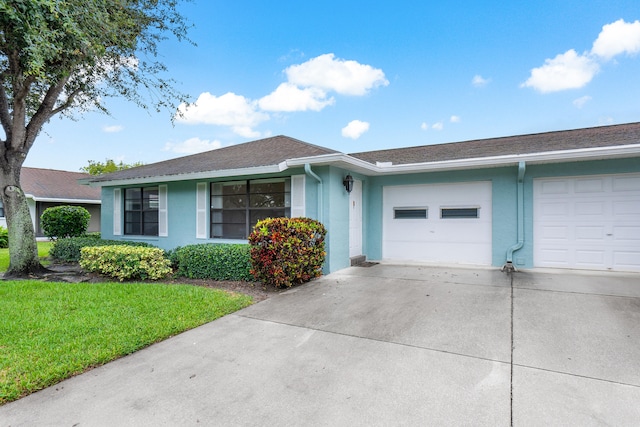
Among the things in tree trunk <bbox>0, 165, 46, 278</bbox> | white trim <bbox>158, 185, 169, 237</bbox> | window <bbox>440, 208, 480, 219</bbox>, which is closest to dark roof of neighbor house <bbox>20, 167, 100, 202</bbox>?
tree trunk <bbox>0, 165, 46, 278</bbox>

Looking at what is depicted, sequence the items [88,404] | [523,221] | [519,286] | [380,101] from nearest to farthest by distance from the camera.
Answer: [88,404] → [519,286] → [523,221] → [380,101]

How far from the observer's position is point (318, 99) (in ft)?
52.5

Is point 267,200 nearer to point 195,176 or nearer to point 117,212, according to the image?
point 195,176

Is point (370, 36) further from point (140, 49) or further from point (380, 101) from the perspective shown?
point (140, 49)

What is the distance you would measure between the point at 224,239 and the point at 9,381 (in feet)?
19.1

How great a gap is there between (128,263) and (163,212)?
3187mm

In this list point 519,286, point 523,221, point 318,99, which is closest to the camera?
point 519,286

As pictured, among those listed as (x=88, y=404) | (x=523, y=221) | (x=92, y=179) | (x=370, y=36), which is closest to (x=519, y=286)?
(x=523, y=221)

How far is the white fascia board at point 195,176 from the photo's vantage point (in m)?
7.08

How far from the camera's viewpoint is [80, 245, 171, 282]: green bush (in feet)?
21.8

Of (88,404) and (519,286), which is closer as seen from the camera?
(88,404)

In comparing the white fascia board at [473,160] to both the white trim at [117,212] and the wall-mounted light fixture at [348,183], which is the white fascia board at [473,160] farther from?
the white trim at [117,212]

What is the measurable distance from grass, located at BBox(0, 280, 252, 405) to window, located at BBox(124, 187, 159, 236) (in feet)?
12.9

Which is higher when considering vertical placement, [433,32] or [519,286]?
[433,32]
